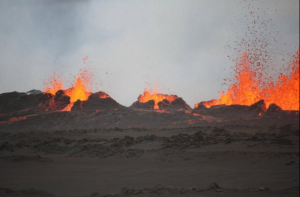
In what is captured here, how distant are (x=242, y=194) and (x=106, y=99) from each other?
47.3 meters

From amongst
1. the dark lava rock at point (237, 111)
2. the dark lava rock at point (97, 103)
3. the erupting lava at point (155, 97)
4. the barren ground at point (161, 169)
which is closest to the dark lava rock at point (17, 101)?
the dark lava rock at point (97, 103)

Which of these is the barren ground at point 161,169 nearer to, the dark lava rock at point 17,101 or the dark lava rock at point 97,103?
the dark lava rock at point 97,103

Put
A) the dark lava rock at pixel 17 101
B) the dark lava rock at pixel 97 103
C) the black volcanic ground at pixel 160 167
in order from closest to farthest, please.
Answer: the black volcanic ground at pixel 160 167 < the dark lava rock at pixel 97 103 < the dark lava rock at pixel 17 101

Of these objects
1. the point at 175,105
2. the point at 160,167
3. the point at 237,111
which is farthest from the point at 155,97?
the point at 160,167

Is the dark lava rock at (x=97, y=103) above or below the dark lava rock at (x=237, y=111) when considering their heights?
above

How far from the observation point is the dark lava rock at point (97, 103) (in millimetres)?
A: 52156

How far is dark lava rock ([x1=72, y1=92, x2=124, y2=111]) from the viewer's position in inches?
2053

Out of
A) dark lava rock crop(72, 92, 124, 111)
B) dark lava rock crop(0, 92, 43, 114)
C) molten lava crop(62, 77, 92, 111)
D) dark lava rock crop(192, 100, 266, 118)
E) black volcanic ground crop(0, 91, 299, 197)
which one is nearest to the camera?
black volcanic ground crop(0, 91, 299, 197)

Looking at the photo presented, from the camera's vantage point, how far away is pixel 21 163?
56.7 feet

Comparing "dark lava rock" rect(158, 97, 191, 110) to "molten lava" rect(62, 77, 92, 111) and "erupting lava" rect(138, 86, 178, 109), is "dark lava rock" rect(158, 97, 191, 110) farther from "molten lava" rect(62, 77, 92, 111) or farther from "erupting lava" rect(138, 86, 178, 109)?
"molten lava" rect(62, 77, 92, 111)

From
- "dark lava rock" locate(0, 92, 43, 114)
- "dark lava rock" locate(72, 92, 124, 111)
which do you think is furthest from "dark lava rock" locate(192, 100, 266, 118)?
"dark lava rock" locate(0, 92, 43, 114)

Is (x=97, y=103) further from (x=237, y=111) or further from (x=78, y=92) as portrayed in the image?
(x=237, y=111)

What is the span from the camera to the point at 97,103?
177 ft

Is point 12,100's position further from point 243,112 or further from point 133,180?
point 133,180
